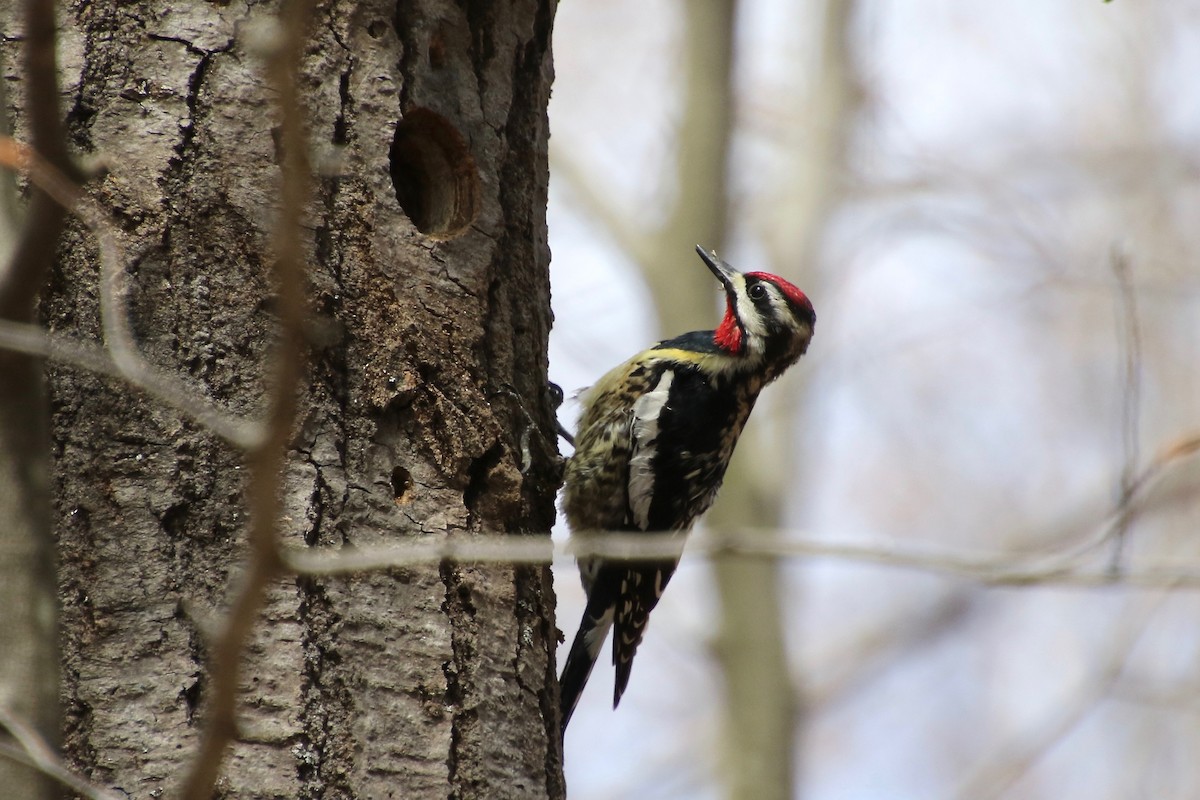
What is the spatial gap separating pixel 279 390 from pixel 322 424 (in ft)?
4.99

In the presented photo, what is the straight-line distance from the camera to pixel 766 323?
5023 millimetres

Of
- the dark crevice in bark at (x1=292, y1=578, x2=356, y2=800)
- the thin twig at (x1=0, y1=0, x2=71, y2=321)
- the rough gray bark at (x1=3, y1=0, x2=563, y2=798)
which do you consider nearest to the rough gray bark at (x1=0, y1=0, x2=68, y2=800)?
the thin twig at (x1=0, y1=0, x2=71, y2=321)

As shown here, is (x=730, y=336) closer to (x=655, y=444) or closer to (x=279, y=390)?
(x=655, y=444)

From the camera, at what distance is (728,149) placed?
7.89 m

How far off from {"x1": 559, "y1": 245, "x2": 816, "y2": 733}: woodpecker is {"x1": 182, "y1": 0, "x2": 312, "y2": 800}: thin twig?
3.24 m

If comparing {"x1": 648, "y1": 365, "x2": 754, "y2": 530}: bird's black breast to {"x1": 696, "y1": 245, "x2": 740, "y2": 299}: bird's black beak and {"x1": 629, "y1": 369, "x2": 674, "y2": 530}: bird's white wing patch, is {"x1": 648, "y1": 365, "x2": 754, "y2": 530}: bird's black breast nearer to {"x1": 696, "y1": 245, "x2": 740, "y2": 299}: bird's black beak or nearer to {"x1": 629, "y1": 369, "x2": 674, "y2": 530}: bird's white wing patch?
{"x1": 629, "y1": 369, "x2": 674, "y2": 530}: bird's white wing patch

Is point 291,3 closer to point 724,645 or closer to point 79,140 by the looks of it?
point 79,140

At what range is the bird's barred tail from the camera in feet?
14.0

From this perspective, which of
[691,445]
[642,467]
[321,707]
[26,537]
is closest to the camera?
[26,537]

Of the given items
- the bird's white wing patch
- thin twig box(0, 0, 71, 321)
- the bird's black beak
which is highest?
the bird's black beak

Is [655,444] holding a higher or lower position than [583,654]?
higher

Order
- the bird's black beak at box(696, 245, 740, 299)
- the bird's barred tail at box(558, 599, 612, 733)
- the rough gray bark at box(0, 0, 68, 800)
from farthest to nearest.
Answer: the bird's black beak at box(696, 245, 740, 299), the bird's barred tail at box(558, 599, 612, 733), the rough gray bark at box(0, 0, 68, 800)

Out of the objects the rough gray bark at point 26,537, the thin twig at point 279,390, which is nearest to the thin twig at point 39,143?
the rough gray bark at point 26,537

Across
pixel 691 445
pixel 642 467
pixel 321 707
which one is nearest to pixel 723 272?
Answer: pixel 691 445
